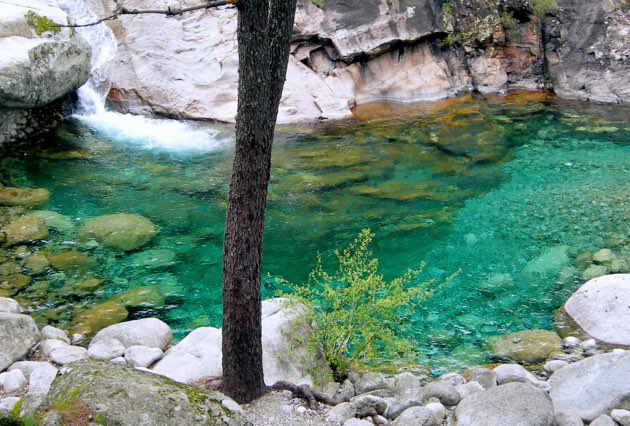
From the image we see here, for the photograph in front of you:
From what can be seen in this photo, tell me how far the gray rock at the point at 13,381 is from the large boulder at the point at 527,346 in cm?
473

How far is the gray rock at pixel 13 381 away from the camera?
5.38m

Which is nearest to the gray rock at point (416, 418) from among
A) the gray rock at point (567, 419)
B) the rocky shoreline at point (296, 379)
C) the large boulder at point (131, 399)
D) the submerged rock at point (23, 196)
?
the rocky shoreline at point (296, 379)

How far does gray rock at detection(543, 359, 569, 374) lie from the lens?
6.58m

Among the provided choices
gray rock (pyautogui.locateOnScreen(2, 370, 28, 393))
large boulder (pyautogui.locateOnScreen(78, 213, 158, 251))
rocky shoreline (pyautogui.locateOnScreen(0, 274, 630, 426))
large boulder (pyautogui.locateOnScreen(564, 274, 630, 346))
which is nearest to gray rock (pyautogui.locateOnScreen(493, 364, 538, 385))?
rocky shoreline (pyautogui.locateOnScreen(0, 274, 630, 426))

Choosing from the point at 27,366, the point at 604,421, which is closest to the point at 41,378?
the point at 27,366

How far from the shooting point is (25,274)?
821cm

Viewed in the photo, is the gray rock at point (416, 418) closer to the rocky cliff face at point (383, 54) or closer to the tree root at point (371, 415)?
the tree root at point (371, 415)

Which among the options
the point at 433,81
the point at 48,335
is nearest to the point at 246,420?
the point at 48,335

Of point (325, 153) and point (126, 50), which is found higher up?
point (126, 50)

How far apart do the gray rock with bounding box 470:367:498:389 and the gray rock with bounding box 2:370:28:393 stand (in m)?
4.06

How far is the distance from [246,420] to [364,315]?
191 centimetres

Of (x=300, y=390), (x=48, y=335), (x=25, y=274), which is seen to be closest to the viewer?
(x=300, y=390)

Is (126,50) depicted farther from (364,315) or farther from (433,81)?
(364,315)

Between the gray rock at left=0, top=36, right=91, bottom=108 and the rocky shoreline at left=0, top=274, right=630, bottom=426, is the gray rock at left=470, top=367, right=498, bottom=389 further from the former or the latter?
the gray rock at left=0, top=36, right=91, bottom=108
